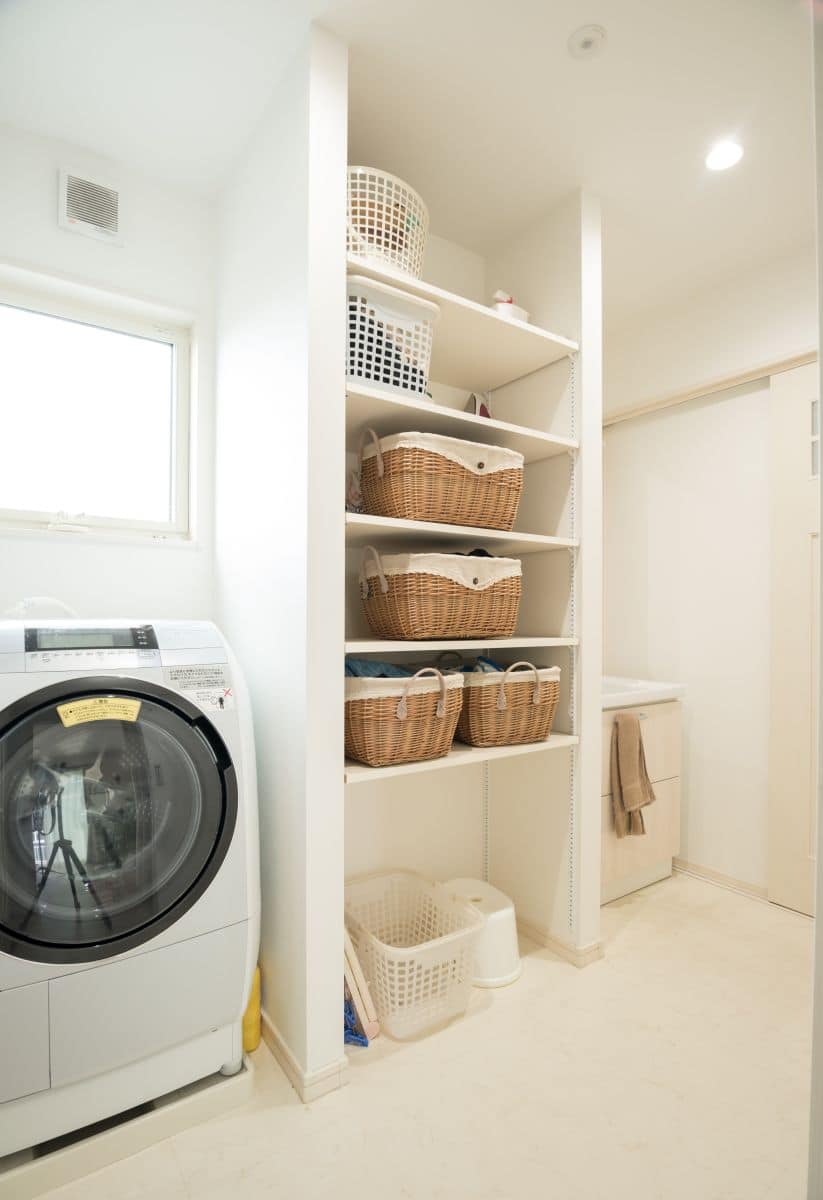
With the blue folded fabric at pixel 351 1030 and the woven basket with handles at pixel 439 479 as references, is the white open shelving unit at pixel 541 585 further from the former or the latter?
the blue folded fabric at pixel 351 1030

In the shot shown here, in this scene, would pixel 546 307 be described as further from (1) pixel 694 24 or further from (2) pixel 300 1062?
(2) pixel 300 1062

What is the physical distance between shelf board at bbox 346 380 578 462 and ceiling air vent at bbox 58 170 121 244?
93 centimetres

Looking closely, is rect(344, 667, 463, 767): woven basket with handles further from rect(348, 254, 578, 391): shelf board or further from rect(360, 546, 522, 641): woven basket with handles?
rect(348, 254, 578, 391): shelf board

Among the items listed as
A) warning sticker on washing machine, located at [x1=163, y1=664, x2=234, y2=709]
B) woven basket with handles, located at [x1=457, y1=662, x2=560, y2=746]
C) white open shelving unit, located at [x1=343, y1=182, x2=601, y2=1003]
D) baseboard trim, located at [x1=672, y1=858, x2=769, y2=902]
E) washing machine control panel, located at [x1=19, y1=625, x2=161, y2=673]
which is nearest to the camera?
washing machine control panel, located at [x1=19, y1=625, x2=161, y2=673]

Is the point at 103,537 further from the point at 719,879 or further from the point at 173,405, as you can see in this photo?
the point at 719,879

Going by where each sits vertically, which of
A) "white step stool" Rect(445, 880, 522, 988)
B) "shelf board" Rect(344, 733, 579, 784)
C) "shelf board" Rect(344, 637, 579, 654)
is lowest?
"white step stool" Rect(445, 880, 522, 988)

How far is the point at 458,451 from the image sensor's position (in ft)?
6.03

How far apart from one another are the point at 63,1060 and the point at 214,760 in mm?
639

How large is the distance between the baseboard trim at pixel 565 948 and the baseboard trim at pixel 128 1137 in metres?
1.05

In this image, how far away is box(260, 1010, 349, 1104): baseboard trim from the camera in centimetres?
154

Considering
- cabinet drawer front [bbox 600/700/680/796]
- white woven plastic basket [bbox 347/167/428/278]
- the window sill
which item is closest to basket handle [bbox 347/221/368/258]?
white woven plastic basket [bbox 347/167/428/278]

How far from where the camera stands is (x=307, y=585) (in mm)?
1532

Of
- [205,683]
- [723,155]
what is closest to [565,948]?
[205,683]

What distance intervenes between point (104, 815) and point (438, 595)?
95cm
